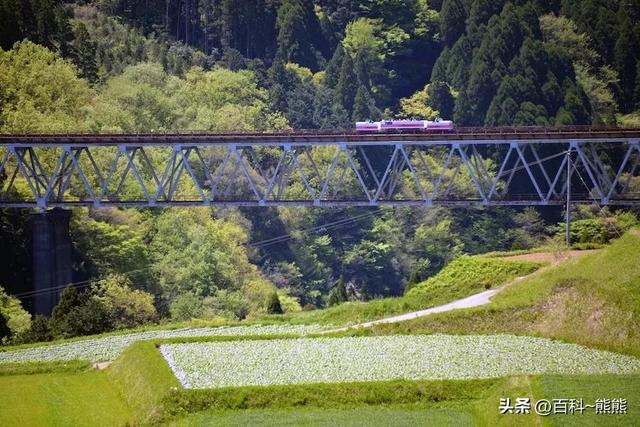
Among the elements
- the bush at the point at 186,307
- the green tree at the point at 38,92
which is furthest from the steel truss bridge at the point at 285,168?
the bush at the point at 186,307

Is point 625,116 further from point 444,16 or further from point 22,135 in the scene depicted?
point 22,135

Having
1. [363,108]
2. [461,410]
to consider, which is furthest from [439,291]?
[363,108]

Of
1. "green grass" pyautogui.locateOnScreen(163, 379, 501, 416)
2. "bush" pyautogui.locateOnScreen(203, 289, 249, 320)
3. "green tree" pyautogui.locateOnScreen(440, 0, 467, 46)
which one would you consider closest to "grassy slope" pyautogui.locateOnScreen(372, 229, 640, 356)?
"green grass" pyautogui.locateOnScreen(163, 379, 501, 416)

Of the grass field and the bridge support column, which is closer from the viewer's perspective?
the grass field

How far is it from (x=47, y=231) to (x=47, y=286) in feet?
8.69

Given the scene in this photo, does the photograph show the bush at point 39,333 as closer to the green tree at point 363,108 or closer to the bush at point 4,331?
the bush at point 4,331

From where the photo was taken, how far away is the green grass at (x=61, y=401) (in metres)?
41.0

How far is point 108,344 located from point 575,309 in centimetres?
1710

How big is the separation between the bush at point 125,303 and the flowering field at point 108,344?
1617 cm

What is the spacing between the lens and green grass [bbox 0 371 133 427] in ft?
135

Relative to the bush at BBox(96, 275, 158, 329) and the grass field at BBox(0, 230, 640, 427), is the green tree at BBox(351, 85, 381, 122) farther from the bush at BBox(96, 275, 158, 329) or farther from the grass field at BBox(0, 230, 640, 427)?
the grass field at BBox(0, 230, 640, 427)

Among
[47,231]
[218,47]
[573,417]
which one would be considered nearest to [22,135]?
[47,231]

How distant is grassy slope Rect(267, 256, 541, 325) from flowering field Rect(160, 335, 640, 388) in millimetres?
8295

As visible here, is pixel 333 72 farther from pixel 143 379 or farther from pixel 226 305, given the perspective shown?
pixel 143 379
